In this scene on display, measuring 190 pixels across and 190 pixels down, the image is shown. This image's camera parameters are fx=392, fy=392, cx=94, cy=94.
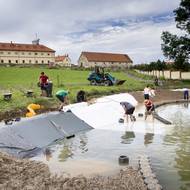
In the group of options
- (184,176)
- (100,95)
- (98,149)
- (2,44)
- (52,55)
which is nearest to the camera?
(184,176)

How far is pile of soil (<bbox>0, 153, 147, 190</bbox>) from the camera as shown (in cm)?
933

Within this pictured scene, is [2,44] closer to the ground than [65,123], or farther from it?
farther from it

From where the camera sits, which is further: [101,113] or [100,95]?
[100,95]

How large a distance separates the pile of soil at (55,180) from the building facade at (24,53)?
11054 cm

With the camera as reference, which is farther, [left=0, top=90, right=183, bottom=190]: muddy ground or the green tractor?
the green tractor

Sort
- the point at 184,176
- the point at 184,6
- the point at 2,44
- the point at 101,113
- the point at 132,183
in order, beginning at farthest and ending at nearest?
1. the point at 2,44
2. the point at 184,6
3. the point at 101,113
4. the point at 184,176
5. the point at 132,183

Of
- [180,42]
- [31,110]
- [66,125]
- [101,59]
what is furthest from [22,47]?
[66,125]

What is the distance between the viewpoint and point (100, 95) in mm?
31859

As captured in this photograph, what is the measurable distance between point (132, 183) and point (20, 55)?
385 feet

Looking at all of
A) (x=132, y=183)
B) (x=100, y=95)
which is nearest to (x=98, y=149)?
(x=132, y=183)

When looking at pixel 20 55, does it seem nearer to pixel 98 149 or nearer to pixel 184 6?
pixel 184 6

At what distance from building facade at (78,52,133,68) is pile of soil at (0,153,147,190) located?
118892 mm

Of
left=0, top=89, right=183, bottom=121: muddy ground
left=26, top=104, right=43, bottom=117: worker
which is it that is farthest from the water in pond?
left=0, top=89, right=183, bottom=121: muddy ground

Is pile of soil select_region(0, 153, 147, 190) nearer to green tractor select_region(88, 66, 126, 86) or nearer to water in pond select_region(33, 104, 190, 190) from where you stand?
water in pond select_region(33, 104, 190, 190)
